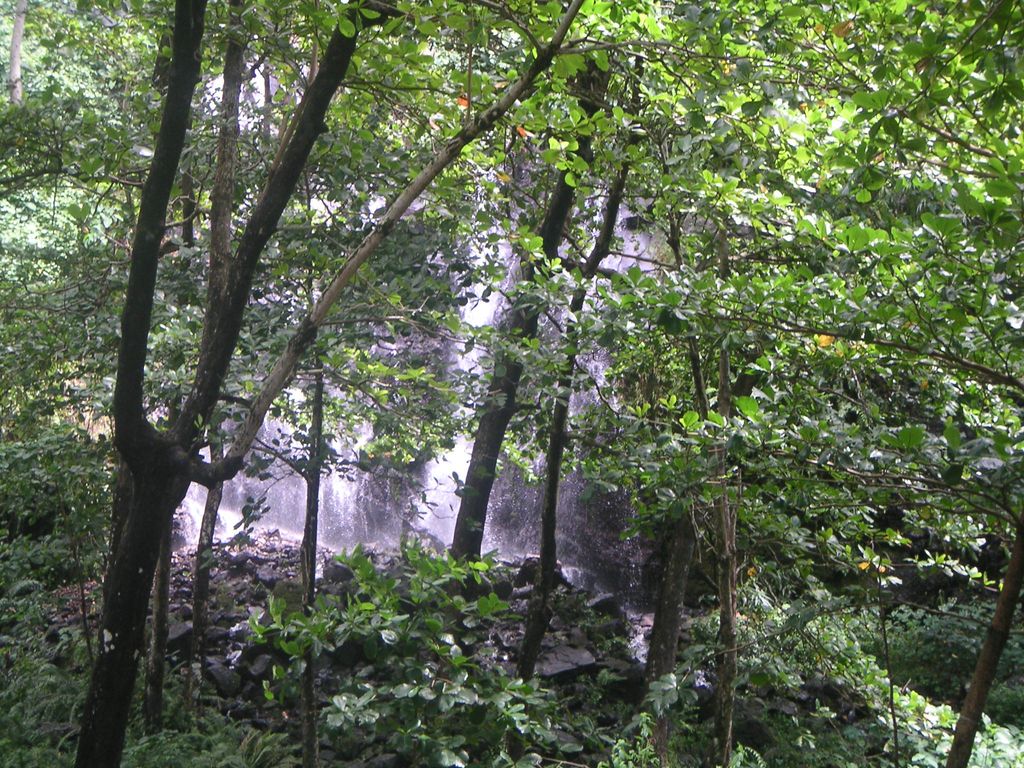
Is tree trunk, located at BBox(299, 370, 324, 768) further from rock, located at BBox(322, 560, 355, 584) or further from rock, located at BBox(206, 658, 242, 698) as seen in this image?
rock, located at BBox(322, 560, 355, 584)

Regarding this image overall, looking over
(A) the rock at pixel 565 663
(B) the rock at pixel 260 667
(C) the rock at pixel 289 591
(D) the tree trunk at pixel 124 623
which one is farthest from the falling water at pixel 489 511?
(D) the tree trunk at pixel 124 623

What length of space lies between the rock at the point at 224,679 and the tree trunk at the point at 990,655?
7.16 meters

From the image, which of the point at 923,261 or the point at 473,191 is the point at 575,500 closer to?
the point at 473,191

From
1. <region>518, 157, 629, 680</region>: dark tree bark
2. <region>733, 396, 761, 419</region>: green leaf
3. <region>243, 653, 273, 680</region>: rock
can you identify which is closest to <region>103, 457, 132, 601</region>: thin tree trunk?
<region>518, 157, 629, 680</region>: dark tree bark

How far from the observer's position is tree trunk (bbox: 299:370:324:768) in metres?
4.82

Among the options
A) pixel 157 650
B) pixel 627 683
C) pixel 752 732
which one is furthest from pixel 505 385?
pixel 627 683

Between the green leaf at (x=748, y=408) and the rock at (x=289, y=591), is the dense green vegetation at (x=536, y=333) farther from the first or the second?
the rock at (x=289, y=591)

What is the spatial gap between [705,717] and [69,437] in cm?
633

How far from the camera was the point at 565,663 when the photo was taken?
30.4 ft

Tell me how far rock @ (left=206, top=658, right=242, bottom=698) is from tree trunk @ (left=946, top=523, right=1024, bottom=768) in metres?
7.16

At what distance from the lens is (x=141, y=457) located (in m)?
3.96

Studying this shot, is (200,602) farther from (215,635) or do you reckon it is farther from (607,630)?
(607,630)

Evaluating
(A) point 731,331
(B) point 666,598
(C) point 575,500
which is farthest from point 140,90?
(C) point 575,500

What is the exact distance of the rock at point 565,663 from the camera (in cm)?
905
